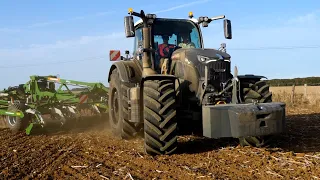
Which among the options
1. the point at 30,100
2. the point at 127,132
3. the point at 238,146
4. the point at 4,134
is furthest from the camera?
the point at 30,100

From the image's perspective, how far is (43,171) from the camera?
17.4 feet

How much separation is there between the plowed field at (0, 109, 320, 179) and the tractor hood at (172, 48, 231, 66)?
1.56m

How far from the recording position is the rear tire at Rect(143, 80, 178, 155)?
5742mm

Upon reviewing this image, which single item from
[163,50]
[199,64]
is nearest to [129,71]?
[163,50]

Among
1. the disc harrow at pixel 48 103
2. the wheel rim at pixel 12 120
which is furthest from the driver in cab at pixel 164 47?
the wheel rim at pixel 12 120

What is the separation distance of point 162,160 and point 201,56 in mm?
2136

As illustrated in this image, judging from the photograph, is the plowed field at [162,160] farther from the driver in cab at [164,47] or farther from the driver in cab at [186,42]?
the driver in cab at [186,42]

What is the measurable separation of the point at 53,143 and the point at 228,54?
4.11 metres

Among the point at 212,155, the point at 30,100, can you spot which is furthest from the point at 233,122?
the point at 30,100

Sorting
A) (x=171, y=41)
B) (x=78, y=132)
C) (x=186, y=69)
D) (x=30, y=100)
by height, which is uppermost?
(x=171, y=41)

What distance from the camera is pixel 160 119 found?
5.71 meters

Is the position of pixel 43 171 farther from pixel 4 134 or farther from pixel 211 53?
pixel 4 134

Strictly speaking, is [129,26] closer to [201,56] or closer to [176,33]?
[201,56]

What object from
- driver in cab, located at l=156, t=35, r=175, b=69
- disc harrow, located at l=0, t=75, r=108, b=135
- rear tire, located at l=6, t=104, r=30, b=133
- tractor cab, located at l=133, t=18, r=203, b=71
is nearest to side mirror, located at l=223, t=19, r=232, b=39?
tractor cab, located at l=133, t=18, r=203, b=71
